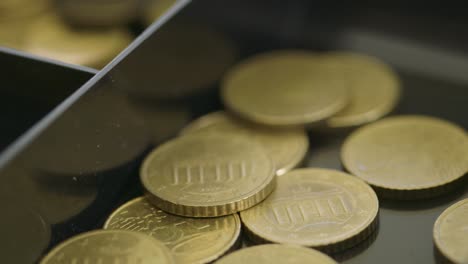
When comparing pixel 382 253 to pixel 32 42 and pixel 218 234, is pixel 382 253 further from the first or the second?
pixel 32 42

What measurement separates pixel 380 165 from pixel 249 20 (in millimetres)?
454

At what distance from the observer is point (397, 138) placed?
1.27 metres

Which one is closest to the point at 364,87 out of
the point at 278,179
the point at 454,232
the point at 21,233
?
the point at 278,179

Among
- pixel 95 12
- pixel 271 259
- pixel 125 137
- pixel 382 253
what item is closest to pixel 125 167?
pixel 125 137

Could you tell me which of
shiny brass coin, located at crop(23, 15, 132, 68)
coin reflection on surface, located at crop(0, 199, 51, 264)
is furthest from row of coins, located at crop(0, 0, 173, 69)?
coin reflection on surface, located at crop(0, 199, 51, 264)

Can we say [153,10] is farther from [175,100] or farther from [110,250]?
[110,250]

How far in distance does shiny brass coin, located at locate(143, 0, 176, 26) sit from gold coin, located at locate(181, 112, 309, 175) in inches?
14.6

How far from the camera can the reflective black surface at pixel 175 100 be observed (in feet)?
3.24

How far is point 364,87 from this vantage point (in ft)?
4.74

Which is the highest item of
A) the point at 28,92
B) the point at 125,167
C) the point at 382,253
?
the point at 28,92

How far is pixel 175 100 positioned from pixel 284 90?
0.23 metres

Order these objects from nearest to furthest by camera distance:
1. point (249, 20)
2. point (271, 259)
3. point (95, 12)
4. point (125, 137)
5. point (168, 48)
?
point (271, 259), point (125, 137), point (168, 48), point (249, 20), point (95, 12)

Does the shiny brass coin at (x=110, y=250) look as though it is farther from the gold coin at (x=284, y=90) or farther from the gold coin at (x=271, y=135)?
→ the gold coin at (x=284, y=90)

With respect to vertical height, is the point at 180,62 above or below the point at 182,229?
above
